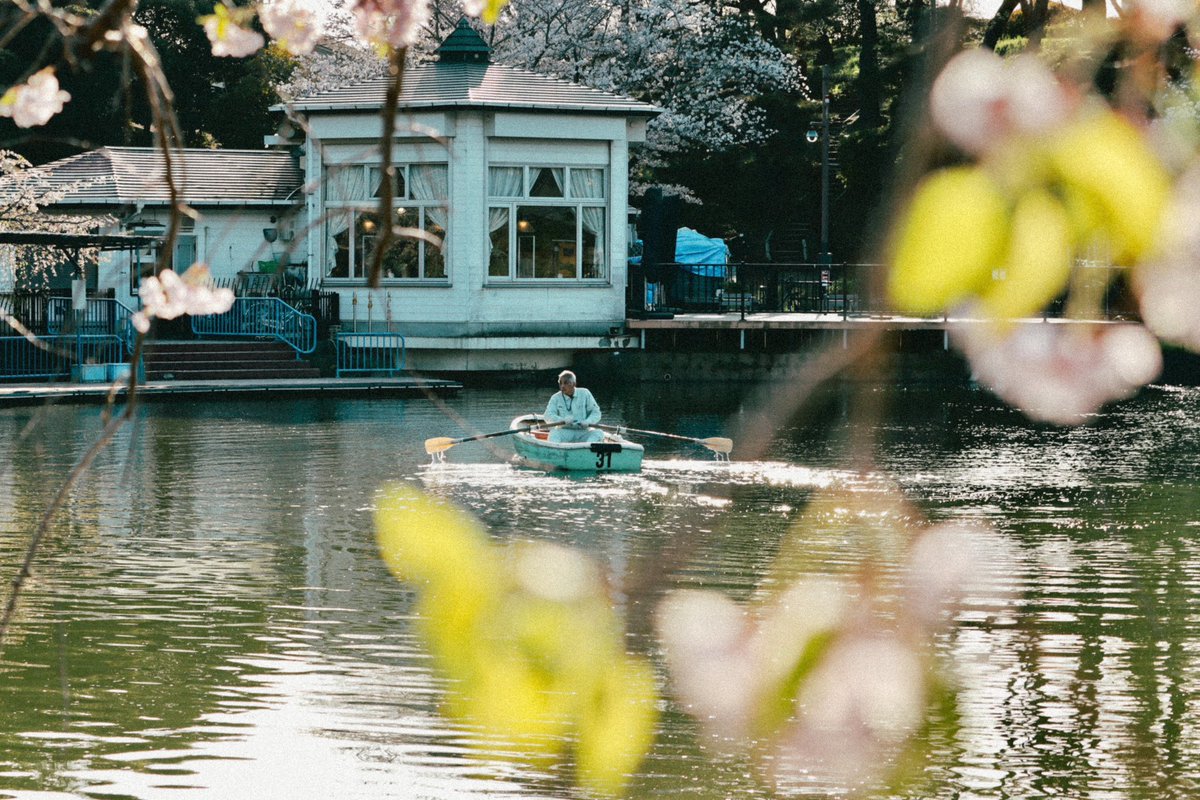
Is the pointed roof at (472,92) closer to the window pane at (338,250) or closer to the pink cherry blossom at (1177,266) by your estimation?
the window pane at (338,250)

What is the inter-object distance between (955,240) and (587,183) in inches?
1185

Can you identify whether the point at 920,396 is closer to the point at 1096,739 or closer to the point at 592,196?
the point at 592,196

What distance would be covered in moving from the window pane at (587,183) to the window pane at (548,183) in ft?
0.87

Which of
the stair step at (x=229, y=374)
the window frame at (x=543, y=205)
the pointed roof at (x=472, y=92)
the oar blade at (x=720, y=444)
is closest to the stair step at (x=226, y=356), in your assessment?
the stair step at (x=229, y=374)

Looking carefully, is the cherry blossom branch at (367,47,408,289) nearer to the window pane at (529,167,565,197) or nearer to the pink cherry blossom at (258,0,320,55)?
the pink cherry blossom at (258,0,320,55)

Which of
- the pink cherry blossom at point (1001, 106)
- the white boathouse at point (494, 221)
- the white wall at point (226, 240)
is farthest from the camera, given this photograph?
the white wall at point (226, 240)

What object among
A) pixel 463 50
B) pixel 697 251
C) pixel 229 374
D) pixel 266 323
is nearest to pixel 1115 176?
pixel 229 374

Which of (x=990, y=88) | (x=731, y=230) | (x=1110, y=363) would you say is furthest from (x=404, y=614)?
(x=731, y=230)

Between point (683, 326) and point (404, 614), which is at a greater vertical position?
point (683, 326)

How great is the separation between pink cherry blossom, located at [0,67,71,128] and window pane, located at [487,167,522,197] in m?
29.0

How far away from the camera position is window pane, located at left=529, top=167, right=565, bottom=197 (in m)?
33.3

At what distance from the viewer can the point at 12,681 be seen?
9.90 meters

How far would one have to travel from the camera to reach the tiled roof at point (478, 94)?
32594 mm

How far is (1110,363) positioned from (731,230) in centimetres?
4888
